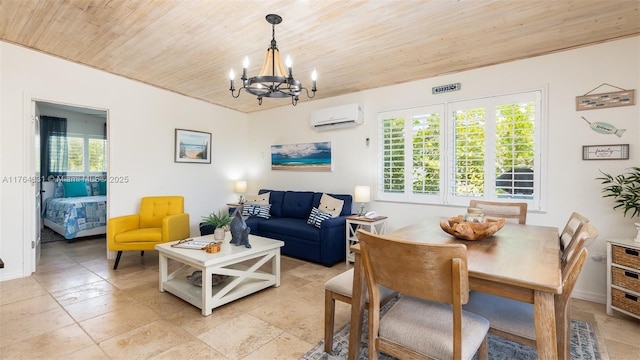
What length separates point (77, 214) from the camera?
4777 millimetres

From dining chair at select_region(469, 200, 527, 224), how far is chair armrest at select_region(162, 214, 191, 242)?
348 centimetres

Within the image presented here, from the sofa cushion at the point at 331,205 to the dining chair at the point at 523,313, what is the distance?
2.51 m

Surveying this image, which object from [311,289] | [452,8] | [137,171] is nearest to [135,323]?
[311,289]

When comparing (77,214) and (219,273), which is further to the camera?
(77,214)

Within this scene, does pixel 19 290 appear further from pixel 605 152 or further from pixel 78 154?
pixel 605 152

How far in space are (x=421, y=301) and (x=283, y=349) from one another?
1.02m

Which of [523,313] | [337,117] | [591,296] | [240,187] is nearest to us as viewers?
[523,313]

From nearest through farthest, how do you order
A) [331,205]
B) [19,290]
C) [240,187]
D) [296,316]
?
1. [296,316]
2. [19,290]
3. [331,205]
4. [240,187]

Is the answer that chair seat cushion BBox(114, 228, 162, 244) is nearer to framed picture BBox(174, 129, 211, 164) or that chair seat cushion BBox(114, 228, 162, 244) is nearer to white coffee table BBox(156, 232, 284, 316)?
white coffee table BBox(156, 232, 284, 316)

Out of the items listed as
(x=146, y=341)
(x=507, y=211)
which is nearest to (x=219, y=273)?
(x=146, y=341)

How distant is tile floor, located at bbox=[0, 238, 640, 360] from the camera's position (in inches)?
77.3

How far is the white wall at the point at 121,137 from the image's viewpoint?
3.26 meters

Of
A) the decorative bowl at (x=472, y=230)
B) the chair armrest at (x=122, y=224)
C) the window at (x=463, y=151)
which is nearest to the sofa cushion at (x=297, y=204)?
the window at (x=463, y=151)

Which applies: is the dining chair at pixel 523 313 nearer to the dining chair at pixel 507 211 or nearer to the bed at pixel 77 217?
the dining chair at pixel 507 211
